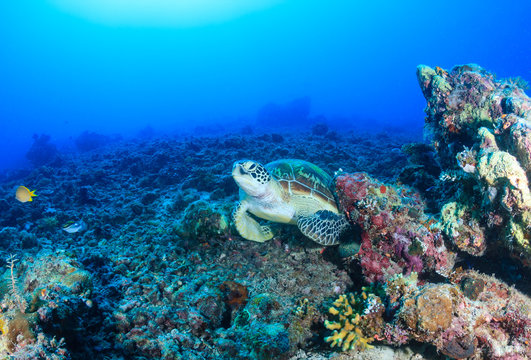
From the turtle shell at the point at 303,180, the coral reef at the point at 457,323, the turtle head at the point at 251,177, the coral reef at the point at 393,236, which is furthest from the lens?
the turtle shell at the point at 303,180

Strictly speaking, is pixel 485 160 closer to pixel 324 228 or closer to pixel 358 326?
pixel 324 228

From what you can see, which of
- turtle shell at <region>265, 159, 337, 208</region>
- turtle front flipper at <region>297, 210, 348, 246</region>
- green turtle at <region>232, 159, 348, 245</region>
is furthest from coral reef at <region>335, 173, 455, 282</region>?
turtle shell at <region>265, 159, 337, 208</region>

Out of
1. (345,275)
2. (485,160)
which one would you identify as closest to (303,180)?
(345,275)

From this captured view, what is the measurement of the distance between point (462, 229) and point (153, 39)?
644 feet

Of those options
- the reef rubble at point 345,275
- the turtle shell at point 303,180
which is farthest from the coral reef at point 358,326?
the turtle shell at point 303,180

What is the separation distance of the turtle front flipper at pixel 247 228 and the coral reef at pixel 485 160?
9.28 ft

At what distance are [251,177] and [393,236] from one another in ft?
7.42

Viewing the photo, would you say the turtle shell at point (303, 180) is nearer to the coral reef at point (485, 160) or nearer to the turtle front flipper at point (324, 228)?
the turtle front flipper at point (324, 228)

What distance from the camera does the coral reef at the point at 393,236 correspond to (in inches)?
119

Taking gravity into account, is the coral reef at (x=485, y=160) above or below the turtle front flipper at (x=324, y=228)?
above

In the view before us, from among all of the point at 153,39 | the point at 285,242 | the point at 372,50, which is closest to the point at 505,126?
the point at 285,242

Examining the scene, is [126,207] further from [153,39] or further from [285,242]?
[153,39]

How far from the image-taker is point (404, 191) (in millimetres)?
3949

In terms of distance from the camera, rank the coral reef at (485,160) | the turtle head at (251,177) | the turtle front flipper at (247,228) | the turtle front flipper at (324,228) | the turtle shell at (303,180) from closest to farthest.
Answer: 1. the coral reef at (485,160)
2. the turtle front flipper at (324,228)
3. the turtle head at (251,177)
4. the turtle front flipper at (247,228)
5. the turtle shell at (303,180)
